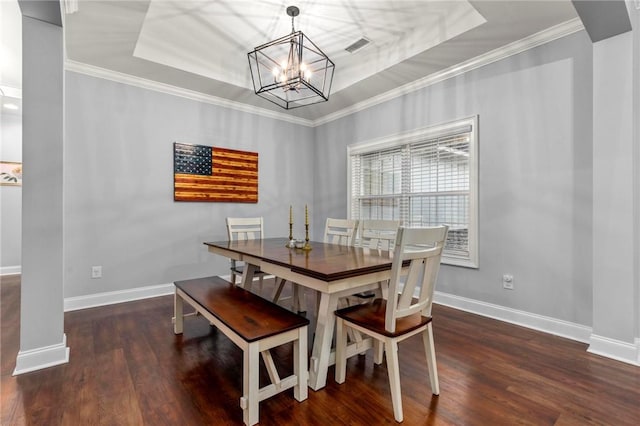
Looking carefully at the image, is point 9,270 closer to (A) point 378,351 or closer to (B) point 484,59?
(A) point 378,351

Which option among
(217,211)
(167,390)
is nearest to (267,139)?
(217,211)

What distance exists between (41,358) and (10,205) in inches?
189

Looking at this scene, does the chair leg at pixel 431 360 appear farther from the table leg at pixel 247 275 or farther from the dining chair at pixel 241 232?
the dining chair at pixel 241 232

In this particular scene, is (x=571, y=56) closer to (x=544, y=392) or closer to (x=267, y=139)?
(x=544, y=392)

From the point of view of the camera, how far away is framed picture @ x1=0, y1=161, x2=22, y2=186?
5137 mm

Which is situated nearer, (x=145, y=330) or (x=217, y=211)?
(x=145, y=330)

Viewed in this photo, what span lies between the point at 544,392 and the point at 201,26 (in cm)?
416

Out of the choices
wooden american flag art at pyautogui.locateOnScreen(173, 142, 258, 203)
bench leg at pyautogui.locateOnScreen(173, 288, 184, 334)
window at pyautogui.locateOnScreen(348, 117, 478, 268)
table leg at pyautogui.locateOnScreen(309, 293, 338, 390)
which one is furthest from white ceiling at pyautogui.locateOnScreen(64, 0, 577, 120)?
table leg at pyautogui.locateOnScreen(309, 293, 338, 390)

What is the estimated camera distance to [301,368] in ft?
5.74

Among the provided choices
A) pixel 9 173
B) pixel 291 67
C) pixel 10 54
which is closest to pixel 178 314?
pixel 291 67

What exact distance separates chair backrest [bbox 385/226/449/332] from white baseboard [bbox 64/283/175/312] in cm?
331

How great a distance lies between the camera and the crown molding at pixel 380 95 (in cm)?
270

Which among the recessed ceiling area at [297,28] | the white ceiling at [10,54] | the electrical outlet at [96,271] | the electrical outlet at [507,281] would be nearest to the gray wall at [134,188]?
the electrical outlet at [96,271]

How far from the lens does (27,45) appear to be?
2.08m
